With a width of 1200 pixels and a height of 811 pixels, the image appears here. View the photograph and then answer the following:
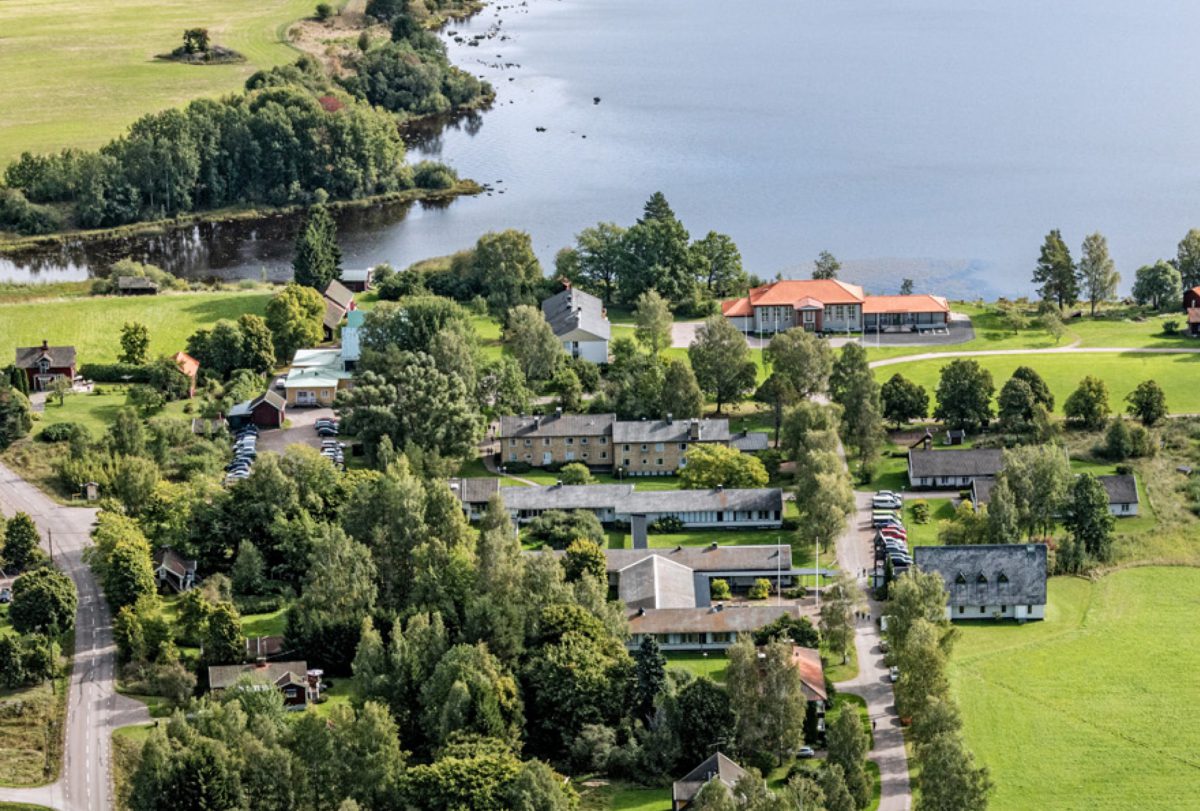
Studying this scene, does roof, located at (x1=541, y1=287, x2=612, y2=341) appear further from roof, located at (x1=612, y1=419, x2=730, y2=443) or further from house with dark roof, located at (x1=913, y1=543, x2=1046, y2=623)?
house with dark roof, located at (x1=913, y1=543, x2=1046, y2=623)

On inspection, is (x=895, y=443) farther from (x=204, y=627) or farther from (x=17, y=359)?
(x=17, y=359)

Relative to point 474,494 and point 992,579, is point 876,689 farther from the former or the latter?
point 474,494

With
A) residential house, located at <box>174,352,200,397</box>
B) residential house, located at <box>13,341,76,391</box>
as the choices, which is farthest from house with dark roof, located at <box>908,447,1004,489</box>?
residential house, located at <box>13,341,76,391</box>

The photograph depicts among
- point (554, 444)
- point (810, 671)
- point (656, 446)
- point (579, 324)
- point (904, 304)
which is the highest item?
point (904, 304)

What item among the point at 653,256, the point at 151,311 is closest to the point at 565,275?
the point at 653,256

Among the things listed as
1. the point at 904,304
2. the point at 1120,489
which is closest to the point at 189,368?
the point at 904,304

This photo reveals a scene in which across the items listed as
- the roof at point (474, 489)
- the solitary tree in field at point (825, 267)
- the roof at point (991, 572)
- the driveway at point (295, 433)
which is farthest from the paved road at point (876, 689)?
the solitary tree in field at point (825, 267)

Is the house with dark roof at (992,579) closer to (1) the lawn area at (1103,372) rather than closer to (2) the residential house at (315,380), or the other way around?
(1) the lawn area at (1103,372)
